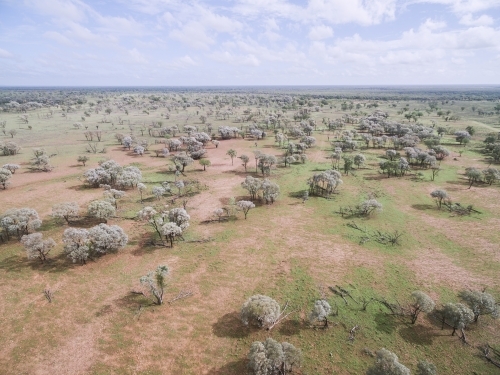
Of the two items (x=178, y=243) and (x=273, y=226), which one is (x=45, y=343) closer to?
(x=178, y=243)

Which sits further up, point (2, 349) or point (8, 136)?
point (8, 136)

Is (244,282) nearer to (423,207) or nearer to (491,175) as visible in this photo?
(423,207)

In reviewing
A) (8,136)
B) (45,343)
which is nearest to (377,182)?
(45,343)

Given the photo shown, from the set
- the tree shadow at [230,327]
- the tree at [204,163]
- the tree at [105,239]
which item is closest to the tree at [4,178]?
the tree at [105,239]

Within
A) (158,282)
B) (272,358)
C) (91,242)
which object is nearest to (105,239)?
(91,242)

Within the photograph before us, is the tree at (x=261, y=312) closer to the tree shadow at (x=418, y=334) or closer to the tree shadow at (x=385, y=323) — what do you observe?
the tree shadow at (x=385, y=323)
